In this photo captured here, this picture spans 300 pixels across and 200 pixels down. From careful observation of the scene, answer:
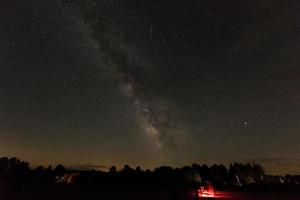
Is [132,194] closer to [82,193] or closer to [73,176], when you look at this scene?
[82,193]

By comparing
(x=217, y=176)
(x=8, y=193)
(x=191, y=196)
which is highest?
(x=217, y=176)

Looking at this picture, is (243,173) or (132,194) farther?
(243,173)

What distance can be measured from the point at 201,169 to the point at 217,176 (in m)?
9.09

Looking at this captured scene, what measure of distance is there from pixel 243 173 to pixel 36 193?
142240 millimetres

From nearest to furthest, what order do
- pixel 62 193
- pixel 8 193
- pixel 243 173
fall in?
pixel 8 193
pixel 62 193
pixel 243 173

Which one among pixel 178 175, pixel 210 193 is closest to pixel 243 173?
pixel 178 175

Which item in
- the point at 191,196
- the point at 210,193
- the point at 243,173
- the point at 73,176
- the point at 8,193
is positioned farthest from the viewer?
the point at 243,173

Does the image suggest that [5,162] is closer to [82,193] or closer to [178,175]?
[178,175]

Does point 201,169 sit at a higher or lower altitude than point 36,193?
higher

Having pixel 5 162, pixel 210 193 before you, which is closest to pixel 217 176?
pixel 5 162

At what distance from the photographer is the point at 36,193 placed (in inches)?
693

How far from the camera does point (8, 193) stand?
8977 millimetres

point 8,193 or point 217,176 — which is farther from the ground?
point 217,176

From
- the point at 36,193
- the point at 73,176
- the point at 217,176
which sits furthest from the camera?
the point at 217,176
